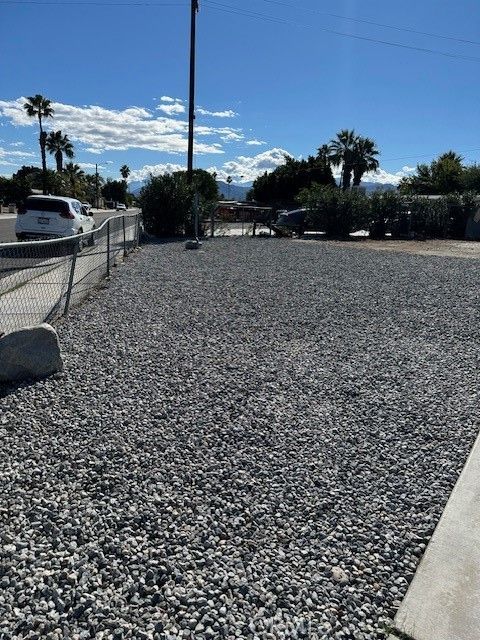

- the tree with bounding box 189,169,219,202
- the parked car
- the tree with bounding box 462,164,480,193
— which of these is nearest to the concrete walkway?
the tree with bounding box 189,169,219,202

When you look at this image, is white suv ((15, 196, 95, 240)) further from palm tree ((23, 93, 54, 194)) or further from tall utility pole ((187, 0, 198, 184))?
palm tree ((23, 93, 54, 194))

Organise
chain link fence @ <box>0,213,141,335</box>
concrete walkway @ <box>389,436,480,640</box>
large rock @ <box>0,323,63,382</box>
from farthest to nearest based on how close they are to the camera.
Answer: chain link fence @ <box>0,213,141,335</box> < large rock @ <box>0,323,63,382</box> < concrete walkway @ <box>389,436,480,640</box>

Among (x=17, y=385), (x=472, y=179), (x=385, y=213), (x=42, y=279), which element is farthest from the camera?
(x=472, y=179)

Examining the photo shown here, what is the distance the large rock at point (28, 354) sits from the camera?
4668 mm

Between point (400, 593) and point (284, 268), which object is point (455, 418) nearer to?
point (400, 593)

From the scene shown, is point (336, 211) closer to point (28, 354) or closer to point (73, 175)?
point (28, 354)

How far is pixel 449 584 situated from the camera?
2416 mm

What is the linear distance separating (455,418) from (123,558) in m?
2.97

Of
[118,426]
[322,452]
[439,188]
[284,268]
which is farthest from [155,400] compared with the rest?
[439,188]

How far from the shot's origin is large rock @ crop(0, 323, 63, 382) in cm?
467

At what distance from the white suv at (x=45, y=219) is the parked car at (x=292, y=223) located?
12816 mm

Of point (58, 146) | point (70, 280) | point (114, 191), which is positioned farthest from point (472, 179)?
point (114, 191)

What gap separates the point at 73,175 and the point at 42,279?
8993 cm

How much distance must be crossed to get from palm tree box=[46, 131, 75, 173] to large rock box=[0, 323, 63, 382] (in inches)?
3370
